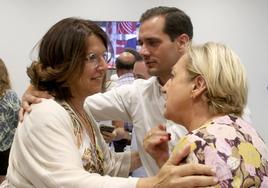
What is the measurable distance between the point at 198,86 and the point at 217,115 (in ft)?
0.34

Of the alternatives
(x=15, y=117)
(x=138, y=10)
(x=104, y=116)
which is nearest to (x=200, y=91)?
(x=104, y=116)

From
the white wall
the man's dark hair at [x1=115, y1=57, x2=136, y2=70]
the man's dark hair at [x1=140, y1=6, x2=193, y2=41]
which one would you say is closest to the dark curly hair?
the man's dark hair at [x1=140, y1=6, x2=193, y2=41]

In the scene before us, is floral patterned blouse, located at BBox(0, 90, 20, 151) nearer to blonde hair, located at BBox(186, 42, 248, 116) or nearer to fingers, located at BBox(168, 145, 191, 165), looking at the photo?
blonde hair, located at BBox(186, 42, 248, 116)

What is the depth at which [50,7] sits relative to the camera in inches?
220

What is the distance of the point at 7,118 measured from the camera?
3650mm

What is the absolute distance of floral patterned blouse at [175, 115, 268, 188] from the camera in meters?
1.02

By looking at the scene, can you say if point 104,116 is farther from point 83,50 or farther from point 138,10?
point 138,10

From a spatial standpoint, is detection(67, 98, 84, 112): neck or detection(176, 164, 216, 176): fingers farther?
detection(67, 98, 84, 112): neck

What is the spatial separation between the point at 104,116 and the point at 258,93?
12.5 feet

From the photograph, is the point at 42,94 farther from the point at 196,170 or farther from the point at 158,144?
the point at 196,170

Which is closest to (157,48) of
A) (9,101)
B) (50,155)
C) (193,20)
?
(50,155)

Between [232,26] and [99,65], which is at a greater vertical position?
[99,65]

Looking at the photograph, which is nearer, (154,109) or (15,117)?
(154,109)

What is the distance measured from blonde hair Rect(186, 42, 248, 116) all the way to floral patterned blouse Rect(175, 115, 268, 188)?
106 mm
